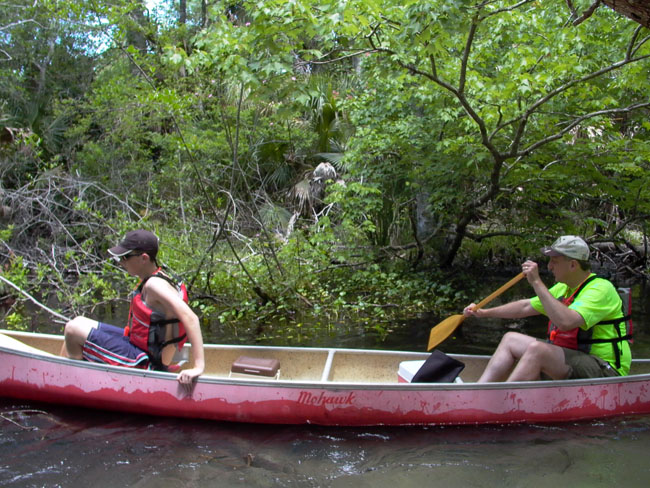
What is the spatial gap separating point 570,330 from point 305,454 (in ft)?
6.54

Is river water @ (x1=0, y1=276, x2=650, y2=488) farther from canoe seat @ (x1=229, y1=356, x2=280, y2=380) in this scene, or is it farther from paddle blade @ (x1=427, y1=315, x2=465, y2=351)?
paddle blade @ (x1=427, y1=315, x2=465, y2=351)

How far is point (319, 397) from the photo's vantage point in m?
4.09

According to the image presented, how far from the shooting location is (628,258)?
11016 millimetres

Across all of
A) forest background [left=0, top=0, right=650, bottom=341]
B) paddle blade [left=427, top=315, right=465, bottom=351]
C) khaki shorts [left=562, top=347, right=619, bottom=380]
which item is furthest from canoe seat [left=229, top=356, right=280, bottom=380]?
khaki shorts [left=562, top=347, right=619, bottom=380]

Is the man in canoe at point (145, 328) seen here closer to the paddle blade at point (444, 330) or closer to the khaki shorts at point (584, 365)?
the paddle blade at point (444, 330)

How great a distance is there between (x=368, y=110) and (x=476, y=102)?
2.32 metres

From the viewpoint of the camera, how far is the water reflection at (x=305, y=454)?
→ 11.5 ft

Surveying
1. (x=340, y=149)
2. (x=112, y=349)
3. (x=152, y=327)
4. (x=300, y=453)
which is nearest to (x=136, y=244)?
(x=152, y=327)

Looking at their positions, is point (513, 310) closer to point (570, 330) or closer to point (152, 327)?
point (570, 330)

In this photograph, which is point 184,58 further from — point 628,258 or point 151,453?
point 628,258

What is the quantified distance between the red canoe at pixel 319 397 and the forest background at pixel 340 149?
2.07 metres

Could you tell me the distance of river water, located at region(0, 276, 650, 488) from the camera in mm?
3508

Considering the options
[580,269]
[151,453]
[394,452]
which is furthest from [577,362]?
[151,453]

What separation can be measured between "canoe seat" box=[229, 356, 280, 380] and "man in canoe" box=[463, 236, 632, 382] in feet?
5.49
